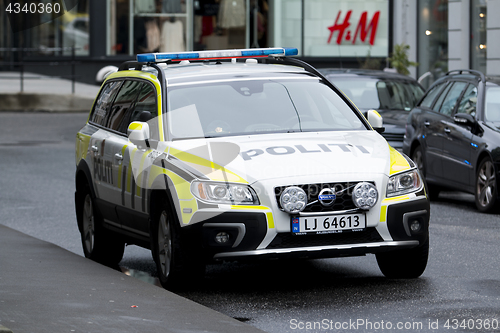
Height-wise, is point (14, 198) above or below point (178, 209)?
below

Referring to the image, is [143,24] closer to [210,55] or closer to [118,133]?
[210,55]

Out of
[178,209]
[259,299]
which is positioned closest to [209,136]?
[178,209]

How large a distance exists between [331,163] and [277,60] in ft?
7.07

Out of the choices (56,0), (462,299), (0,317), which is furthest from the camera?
(56,0)

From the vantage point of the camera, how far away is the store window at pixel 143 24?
109 ft

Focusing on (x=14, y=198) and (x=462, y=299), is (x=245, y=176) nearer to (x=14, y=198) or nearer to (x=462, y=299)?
(x=462, y=299)

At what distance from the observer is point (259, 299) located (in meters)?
7.07

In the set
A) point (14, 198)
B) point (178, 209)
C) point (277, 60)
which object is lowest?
point (14, 198)

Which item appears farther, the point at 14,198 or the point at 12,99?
the point at 12,99

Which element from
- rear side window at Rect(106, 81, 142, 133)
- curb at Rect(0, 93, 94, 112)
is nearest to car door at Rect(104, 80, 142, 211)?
rear side window at Rect(106, 81, 142, 133)

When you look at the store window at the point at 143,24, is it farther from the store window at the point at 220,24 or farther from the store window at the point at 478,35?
the store window at the point at 478,35

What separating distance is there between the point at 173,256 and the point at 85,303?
0.78 metres

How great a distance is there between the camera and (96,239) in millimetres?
9023

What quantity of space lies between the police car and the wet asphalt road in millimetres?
315
